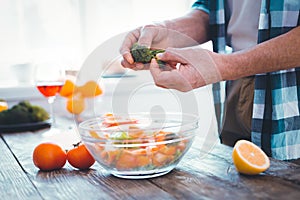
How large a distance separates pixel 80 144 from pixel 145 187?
0.29 meters

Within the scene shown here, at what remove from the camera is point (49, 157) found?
108 cm

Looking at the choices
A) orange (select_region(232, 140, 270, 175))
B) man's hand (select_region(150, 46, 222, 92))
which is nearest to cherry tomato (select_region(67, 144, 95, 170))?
man's hand (select_region(150, 46, 222, 92))

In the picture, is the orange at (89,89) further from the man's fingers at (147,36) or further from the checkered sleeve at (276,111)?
the checkered sleeve at (276,111)

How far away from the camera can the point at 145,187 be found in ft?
3.01

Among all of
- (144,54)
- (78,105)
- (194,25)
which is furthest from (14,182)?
(78,105)

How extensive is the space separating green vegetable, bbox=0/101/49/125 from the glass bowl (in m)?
0.99

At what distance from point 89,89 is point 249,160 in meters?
1.21

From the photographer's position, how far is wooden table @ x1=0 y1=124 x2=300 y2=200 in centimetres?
86

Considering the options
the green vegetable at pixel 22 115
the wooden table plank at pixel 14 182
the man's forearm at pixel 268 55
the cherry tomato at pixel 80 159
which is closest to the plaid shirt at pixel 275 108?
the man's forearm at pixel 268 55

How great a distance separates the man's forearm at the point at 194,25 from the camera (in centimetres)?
161

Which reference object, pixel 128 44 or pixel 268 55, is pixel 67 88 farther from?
pixel 268 55

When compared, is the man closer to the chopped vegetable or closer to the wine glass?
the chopped vegetable

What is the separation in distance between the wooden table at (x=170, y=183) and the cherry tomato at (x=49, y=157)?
18 mm

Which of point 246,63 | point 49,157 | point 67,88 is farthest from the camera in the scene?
point 67,88
